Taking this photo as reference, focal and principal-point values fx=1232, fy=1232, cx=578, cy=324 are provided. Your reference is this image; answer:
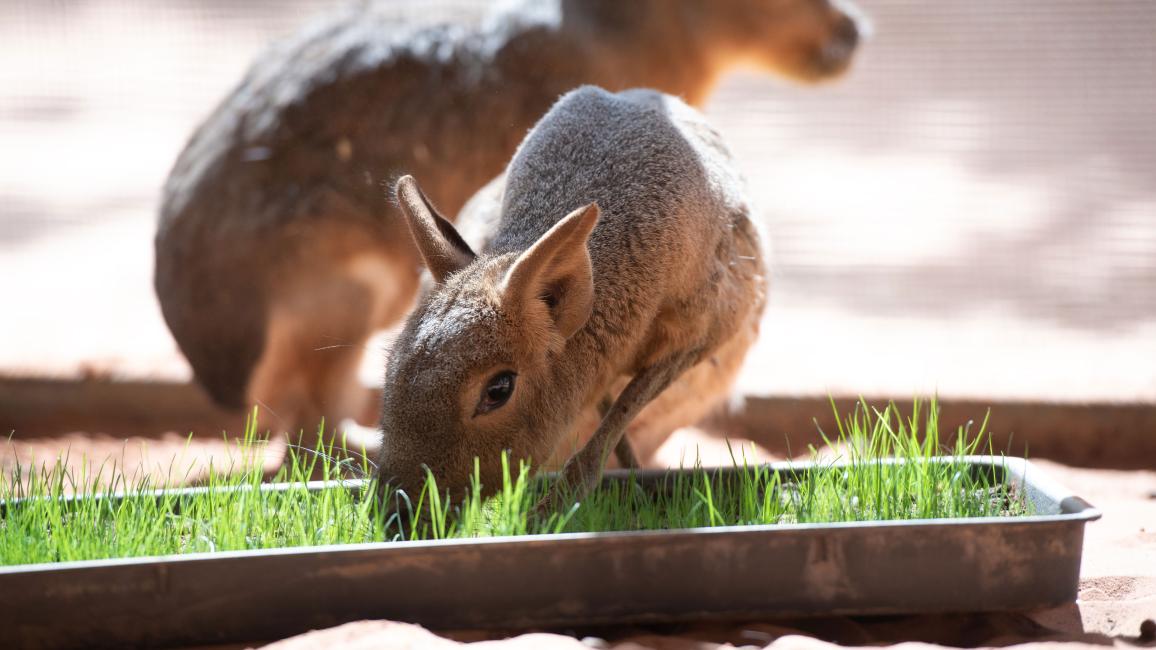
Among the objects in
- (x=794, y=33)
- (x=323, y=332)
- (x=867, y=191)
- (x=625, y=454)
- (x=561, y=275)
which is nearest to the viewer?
(x=561, y=275)

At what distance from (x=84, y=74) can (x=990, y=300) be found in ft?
20.5

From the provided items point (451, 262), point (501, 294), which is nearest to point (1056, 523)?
point (501, 294)

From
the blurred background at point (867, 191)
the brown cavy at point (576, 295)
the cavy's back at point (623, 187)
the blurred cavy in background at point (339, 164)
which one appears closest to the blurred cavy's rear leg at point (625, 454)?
the brown cavy at point (576, 295)

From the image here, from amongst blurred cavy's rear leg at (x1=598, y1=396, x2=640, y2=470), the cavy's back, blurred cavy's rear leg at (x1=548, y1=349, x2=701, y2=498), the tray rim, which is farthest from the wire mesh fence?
the tray rim

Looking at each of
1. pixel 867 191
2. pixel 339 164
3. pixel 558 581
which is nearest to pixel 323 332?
pixel 339 164

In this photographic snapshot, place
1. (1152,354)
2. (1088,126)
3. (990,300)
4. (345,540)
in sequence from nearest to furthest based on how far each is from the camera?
(345,540), (1152,354), (990,300), (1088,126)

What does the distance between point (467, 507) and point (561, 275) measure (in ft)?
1.70

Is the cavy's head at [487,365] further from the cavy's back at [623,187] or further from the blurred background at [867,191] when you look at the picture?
the blurred background at [867,191]

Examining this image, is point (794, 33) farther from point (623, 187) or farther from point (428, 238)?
point (428, 238)

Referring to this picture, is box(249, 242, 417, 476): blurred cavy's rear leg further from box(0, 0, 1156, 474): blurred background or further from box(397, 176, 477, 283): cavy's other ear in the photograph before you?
box(397, 176, 477, 283): cavy's other ear

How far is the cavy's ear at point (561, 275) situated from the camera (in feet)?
8.03

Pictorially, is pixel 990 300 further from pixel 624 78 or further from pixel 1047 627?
pixel 1047 627

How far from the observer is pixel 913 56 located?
9078 millimetres

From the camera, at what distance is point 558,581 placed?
92.4 inches
